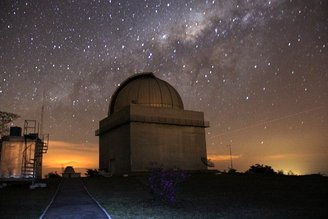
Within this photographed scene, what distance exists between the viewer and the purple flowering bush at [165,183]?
41.9ft

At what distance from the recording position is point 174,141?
31859mm

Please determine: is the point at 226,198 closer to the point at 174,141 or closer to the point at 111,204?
the point at 111,204

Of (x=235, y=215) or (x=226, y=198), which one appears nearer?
(x=235, y=215)

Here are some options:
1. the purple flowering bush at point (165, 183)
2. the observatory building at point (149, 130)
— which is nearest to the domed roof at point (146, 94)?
the observatory building at point (149, 130)

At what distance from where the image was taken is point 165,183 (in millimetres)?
12914

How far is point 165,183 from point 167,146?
18412 millimetres

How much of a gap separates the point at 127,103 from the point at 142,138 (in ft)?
16.1

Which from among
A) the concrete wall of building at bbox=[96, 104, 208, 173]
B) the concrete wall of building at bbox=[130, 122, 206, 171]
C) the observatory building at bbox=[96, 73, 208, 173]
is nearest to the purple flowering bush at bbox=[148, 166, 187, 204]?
the concrete wall of building at bbox=[130, 122, 206, 171]

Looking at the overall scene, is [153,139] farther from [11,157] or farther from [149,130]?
[11,157]

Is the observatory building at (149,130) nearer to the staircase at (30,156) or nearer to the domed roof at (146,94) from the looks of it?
the domed roof at (146,94)

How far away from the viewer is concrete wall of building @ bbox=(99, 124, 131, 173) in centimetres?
3034

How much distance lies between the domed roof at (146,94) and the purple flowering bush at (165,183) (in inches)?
762

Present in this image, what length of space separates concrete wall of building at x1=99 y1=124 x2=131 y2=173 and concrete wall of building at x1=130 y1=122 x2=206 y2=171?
967mm

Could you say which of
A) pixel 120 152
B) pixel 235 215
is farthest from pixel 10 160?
pixel 235 215
